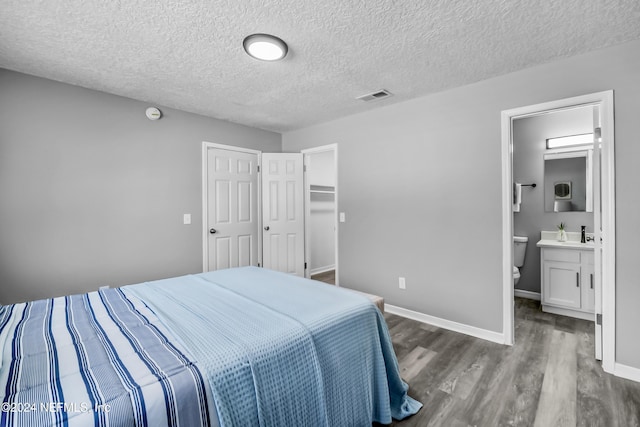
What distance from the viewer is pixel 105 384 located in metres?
0.90

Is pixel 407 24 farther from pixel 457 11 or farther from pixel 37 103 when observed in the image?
pixel 37 103

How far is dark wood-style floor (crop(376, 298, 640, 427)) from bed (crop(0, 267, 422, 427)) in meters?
0.35

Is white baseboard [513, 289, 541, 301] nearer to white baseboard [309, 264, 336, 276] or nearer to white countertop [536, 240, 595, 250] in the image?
white countertop [536, 240, 595, 250]

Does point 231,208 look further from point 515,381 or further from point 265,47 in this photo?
point 515,381

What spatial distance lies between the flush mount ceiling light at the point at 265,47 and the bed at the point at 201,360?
1657 millimetres

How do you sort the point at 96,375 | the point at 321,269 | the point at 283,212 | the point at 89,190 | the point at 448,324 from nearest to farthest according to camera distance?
the point at 96,375 < the point at 89,190 < the point at 448,324 < the point at 283,212 < the point at 321,269

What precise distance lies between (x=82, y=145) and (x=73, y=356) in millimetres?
2407

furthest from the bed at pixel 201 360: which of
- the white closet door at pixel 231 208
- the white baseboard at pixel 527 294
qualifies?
the white baseboard at pixel 527 294

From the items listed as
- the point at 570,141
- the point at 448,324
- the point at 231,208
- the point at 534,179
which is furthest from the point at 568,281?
the point at 231,208

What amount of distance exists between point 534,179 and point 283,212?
11.2 ft

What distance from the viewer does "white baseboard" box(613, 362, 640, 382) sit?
78.0 inches

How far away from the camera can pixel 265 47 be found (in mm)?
1987

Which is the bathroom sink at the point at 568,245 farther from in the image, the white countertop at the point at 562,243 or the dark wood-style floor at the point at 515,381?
the dark wood-style floor at the point at 515,381

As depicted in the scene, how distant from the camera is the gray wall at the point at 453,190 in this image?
79.7 inches
